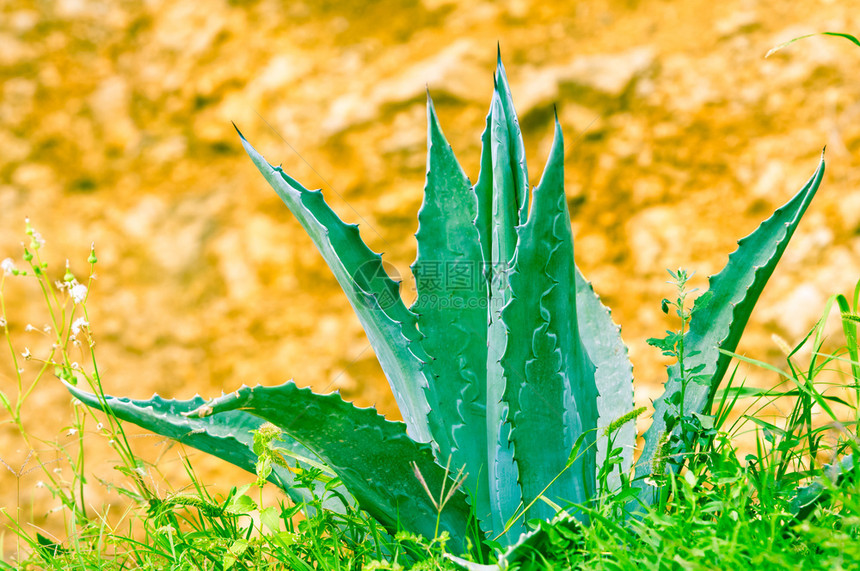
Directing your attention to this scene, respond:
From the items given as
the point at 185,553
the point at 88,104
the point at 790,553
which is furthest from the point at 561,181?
the point at 88,104

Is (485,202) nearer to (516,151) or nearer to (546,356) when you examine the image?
(516,151)

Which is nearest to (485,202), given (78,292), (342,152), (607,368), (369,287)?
(369,287)

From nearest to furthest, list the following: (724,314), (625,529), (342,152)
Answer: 1. (625,529)
2. (724,314)
3. (342,152)

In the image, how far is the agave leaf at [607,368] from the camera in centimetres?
97

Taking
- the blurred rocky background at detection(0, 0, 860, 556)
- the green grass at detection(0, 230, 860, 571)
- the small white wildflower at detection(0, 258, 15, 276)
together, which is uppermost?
the blurred rocky background at detection(0, 0, 860, 556)

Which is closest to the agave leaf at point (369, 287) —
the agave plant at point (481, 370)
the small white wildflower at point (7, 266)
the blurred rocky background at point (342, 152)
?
the agave plant at point (481, 370)

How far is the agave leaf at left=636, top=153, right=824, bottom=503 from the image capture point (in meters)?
0.84

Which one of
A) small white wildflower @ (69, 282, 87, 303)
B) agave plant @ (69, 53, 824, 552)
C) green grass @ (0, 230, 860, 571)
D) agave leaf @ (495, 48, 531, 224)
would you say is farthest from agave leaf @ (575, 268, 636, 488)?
small white wildflower @ (69, 282, 87, 303)

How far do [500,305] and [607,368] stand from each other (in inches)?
10.4

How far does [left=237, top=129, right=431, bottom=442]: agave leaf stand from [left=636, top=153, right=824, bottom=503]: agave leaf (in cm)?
32

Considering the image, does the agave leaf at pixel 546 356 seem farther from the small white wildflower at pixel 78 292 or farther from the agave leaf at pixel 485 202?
the small white wildflower at pixel 78 292

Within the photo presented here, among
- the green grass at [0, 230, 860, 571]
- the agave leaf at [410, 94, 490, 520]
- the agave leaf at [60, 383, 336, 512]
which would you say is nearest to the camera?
the green grass at [0, 230, 860, 571]

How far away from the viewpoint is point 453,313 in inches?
37.3

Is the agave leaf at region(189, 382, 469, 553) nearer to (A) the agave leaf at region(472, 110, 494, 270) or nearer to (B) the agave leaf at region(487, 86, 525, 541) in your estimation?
(B) the agave leaf at region(487, 86, 525, 541)
